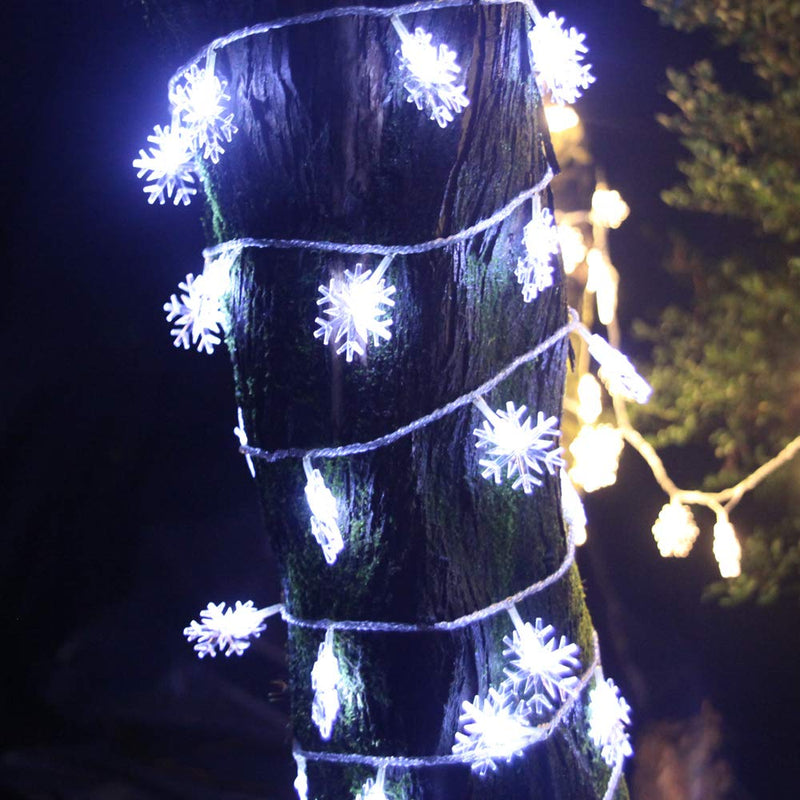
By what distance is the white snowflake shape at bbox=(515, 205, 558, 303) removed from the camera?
3.10 ft

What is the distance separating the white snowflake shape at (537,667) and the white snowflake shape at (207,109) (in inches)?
26.3

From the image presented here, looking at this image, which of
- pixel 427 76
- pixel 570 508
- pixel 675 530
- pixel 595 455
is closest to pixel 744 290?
pixel 675 530

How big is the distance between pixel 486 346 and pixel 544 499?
0.22 metres

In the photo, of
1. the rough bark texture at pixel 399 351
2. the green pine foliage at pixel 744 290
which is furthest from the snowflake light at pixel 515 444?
the green pine foliage at pixel 744 290

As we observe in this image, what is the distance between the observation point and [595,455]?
1.35 metres

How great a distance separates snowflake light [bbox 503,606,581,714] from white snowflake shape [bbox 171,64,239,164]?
651mm

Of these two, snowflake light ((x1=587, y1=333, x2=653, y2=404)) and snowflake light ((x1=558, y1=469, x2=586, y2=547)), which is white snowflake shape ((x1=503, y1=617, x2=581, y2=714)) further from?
snowflake light ((x1=587, y1=333, x2=653, y2=404))

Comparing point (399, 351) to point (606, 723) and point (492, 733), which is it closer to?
point (492, 733)

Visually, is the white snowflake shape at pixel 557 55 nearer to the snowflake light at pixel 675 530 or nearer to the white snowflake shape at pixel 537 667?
the white snowflake shape at pixel 537 667

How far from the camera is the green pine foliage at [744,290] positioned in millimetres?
1602

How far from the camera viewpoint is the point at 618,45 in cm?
167

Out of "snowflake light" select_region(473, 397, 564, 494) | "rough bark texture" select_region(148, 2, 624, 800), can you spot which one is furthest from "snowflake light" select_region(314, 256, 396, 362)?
"snowflake light" select_region(473, 397, 564, 494)

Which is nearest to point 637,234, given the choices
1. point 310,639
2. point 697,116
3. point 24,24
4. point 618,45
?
point 697,116

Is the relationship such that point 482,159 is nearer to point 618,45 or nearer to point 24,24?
point 618,45
